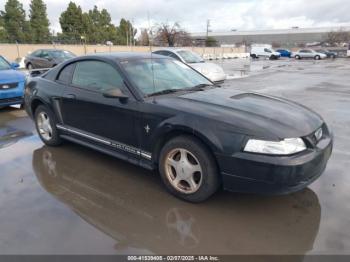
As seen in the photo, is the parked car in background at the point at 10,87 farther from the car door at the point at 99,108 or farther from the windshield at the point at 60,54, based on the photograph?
the windshield at the point at 60,54

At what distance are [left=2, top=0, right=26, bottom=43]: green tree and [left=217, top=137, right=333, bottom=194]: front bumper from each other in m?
54.6

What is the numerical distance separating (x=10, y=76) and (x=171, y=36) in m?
54.9

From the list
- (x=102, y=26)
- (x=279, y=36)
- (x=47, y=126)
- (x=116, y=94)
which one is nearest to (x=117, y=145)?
(x=116, y=94)

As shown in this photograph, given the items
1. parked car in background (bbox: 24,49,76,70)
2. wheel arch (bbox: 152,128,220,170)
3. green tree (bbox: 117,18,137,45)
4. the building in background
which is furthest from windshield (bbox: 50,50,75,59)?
the building in background

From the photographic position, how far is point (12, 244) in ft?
9.24

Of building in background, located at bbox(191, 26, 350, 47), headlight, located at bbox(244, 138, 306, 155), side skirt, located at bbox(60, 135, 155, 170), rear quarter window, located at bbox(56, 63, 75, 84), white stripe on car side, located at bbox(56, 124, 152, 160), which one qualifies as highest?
building in background, located at bbox(191, 26, 350, 47)

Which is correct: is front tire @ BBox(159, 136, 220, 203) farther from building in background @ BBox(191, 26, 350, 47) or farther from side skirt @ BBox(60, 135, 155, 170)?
building in background @ BBox(191, 26, 350, 47)

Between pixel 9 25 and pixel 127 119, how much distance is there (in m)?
55.5

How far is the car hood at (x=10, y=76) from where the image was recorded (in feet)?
26.2

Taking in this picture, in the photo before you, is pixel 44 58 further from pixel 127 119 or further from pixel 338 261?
pixel 338 261

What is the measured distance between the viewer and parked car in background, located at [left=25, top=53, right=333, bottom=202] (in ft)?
9.91

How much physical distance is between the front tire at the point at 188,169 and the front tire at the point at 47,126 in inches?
90.9

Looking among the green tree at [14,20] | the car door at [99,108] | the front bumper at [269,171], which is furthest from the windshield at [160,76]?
the green tree at [14,20]

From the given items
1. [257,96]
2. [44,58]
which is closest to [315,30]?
[44,58]
